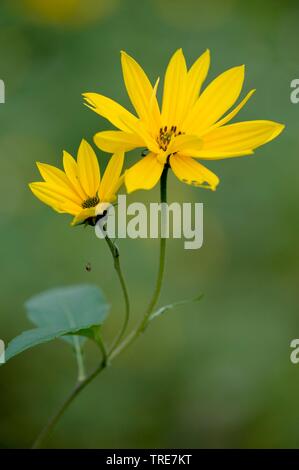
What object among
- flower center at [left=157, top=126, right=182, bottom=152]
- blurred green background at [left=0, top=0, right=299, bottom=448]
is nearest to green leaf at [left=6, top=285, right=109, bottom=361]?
flower center at [left=157, top=126, right=182, bottom=152]

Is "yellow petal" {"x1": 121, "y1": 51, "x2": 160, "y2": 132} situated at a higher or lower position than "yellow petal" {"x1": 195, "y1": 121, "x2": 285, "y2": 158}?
higher

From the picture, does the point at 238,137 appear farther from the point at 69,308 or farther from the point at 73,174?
the point at 69,308

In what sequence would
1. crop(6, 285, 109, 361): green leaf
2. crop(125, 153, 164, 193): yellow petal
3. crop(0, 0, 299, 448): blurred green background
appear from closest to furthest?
crop(125, 153, 164, 193): yellow petal, crop(6, 285, 109, 361): green leaf, crop(0, 0, 299, 448): blurred green background

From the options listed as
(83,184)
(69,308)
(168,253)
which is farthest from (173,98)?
(168,253)

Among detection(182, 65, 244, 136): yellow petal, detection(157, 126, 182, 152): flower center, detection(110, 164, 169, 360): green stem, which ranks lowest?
detection(110, 164, 169, 360): green stem

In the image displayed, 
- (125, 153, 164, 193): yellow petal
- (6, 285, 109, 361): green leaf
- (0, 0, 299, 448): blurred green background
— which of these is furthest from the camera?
(0, 0, 299, 448): blurred green background

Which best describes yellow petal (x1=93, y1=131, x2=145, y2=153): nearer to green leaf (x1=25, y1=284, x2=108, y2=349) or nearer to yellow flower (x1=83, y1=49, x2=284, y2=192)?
yellow flower (x1=83, y1=49, x2=284, y2=192)
